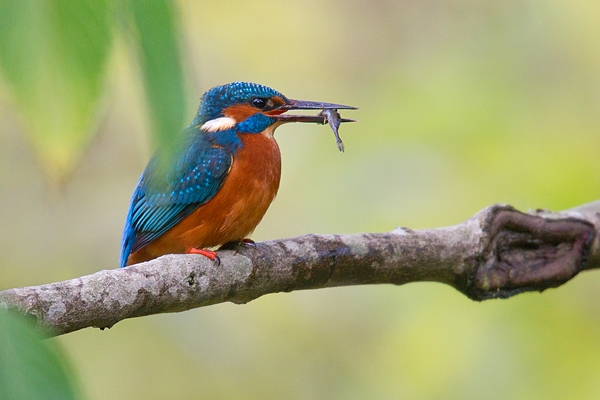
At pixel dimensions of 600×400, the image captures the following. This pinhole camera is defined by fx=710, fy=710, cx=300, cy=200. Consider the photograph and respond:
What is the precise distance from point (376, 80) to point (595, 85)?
1441 mm

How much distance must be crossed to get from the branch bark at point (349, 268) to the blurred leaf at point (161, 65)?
1189mm

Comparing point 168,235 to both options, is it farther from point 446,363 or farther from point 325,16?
point 325,16

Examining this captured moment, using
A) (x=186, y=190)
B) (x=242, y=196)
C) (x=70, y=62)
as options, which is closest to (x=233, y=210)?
(x=242, y=196)

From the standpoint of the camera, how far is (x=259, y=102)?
321 cm

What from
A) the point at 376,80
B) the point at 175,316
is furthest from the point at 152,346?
the point at 376,80

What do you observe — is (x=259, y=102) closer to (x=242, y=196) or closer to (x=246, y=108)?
(x=246, y=108)

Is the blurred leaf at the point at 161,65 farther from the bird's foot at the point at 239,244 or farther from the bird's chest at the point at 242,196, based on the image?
the bird's chest at the point at 242,196

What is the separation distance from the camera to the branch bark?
1.83 meters

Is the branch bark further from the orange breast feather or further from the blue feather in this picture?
the blue feather

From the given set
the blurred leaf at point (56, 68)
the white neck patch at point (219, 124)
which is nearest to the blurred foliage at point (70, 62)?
the blurred leaf at point (56, 68)

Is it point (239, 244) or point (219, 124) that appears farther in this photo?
point (219, 124)

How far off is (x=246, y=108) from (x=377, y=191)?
3.74ft

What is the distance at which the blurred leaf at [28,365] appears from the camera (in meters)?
0.52

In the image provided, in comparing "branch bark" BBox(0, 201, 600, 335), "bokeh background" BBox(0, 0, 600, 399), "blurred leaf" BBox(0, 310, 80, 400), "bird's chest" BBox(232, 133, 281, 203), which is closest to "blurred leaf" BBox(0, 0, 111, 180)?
"blurred leaf" BBox(0, 310, 80, 400)
